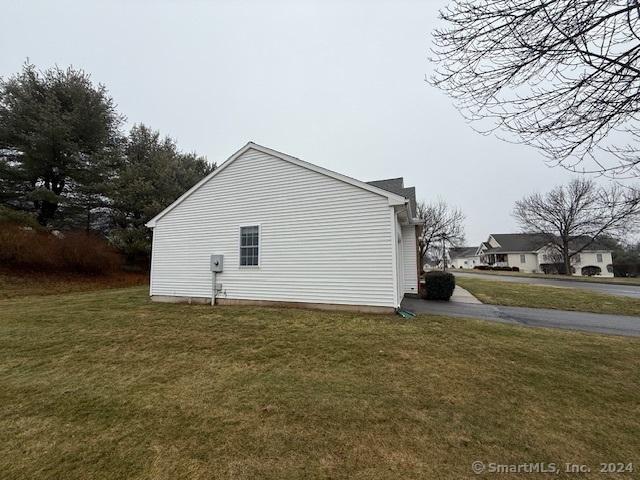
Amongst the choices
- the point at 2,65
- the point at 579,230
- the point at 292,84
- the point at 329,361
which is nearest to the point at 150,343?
the point at 329,361

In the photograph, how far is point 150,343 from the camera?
18.0 ft

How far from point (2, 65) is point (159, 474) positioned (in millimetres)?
28324

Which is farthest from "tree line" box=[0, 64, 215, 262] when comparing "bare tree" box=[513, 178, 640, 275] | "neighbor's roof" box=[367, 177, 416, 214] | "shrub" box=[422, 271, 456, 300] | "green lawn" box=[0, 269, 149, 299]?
"bare tree" box=[513, 178, 640, 275]

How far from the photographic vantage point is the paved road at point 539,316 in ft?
22.7

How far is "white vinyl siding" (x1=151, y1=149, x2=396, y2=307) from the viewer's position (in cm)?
762

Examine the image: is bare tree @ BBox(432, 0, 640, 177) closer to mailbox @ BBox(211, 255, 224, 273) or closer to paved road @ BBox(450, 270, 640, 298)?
mailbox @ BBox(211, 255, 224, 273)

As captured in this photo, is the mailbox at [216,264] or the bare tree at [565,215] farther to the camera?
the bare tree at [565,215]

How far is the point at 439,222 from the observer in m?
23.9

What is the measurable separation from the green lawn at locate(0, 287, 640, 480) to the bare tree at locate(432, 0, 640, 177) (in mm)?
3158

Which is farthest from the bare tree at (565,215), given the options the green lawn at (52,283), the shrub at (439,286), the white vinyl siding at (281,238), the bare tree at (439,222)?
the green lawn at (52,283)

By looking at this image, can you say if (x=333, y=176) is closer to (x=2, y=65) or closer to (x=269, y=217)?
(x=269, y=217)

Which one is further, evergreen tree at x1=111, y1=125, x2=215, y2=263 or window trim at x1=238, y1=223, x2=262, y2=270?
evergreen tree at x1=111, y1=125, x2=215, y2=263

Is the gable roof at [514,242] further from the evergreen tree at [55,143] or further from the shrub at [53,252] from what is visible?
the evergreen tree at [55,143]

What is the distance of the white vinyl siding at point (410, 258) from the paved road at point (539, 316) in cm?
191
